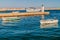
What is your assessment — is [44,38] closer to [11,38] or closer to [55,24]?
[11,38]

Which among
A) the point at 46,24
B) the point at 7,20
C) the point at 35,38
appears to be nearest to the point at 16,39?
the point at 35,38

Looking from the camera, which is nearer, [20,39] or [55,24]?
[20,39]

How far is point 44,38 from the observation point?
23.6 m

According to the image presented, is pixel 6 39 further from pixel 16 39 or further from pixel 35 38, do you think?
pixel 35 38

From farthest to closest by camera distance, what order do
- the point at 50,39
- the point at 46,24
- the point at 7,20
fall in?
the point at 7,20
the point at 46,24
the point at 50,39

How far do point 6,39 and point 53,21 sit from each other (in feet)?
54.4

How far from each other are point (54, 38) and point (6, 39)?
550 cm

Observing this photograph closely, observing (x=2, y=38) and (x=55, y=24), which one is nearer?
(x=2, y=38)

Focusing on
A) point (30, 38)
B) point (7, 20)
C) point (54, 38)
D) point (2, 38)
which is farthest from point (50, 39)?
point (7, 20)

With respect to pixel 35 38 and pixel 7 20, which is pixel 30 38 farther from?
pixel 7 20

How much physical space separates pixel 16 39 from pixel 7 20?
25.9 metres

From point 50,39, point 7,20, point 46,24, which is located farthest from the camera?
point 7,20

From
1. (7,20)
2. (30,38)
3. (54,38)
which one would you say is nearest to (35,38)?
(30,38)

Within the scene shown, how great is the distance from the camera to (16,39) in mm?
23234
